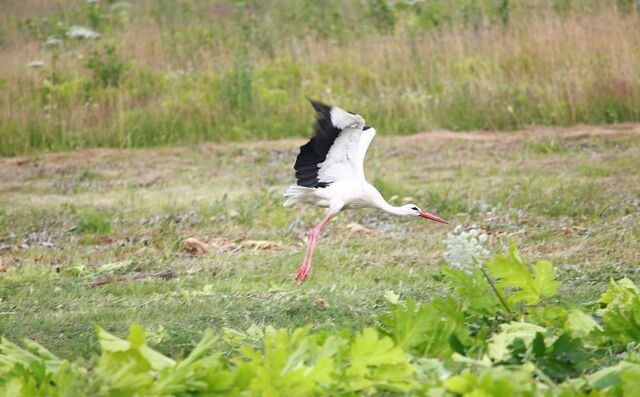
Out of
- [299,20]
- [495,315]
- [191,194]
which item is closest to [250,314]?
[495,315]

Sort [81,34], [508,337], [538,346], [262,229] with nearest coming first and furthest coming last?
[538,346] < [508,337] < [262,229] < [81,34]

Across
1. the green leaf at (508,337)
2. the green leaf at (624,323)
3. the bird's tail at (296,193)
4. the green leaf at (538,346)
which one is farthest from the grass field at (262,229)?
the green leaf at (538,346)

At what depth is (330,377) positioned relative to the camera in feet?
10.6

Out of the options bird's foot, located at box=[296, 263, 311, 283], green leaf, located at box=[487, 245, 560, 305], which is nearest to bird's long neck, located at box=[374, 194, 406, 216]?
bird's foot, located at box=[296, 263, 311, 283]

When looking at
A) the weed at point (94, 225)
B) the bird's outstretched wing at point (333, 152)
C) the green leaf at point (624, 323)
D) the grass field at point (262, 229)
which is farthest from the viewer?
the weed at point (94, 225)

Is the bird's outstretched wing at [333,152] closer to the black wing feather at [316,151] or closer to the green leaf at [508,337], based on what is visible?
the black wing feather at [316,151]

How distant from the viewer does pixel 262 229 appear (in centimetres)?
821

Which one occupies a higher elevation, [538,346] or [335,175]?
[538,346]

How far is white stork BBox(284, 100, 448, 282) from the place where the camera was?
7199 mm

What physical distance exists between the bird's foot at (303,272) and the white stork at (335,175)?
16.1 inches

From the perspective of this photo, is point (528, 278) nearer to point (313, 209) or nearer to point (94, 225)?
point (94, 225)

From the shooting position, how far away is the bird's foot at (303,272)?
6498 mm

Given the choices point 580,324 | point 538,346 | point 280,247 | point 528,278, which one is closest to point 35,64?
point 280,247

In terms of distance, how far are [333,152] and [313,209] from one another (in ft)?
5.79
